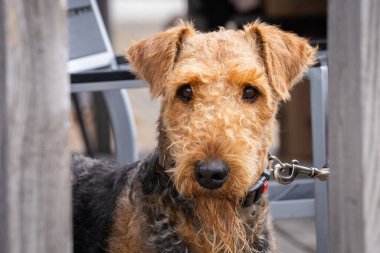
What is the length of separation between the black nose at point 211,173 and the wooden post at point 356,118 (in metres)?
0.61

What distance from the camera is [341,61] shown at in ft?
5.42

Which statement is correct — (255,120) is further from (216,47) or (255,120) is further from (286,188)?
(286,188)

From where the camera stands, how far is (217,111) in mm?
2514

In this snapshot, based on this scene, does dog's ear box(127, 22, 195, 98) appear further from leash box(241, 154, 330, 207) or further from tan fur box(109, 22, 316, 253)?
leash box(241, 154, 330, 207)

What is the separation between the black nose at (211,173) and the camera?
2.27 m

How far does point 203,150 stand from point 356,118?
757 mm

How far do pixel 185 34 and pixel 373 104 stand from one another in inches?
57.0

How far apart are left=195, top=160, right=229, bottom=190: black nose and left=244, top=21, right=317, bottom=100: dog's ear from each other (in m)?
0.62

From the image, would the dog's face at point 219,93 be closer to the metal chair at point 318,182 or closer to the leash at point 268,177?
the leash at point 268,177

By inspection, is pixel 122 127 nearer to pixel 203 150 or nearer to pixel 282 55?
pixel 282 55

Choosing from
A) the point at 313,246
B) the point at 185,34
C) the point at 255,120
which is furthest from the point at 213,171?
the point at 313,246

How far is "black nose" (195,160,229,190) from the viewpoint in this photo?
2266 mm

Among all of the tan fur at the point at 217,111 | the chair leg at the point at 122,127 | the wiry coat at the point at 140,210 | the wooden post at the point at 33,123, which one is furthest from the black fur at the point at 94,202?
the wooden post at the point at 33,123

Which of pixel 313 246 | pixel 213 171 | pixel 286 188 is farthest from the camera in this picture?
pixel 313 246
